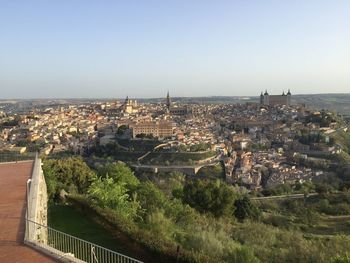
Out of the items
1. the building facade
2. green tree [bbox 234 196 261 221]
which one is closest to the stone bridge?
the building facade

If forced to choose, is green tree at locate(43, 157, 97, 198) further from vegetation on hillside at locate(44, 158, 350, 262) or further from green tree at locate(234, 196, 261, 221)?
green tree at locate(234, 196, 261, 221)

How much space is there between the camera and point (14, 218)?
25.6 feet

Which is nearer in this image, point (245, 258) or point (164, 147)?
point (245, 258)

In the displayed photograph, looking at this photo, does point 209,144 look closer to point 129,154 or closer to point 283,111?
point 129,154

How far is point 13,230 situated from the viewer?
705 centimetres

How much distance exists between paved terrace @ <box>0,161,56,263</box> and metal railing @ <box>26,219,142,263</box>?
6.7 inches

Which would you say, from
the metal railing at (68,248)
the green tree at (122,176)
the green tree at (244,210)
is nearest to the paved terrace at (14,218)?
the metal railing at (68,248)

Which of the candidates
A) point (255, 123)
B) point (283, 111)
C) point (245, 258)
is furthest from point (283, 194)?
point (283, 111)

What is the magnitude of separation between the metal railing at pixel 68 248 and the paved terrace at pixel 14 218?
171mm

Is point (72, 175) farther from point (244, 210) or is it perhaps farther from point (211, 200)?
point (244, 210)

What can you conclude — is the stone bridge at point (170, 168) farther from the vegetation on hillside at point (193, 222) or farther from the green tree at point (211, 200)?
the green tree at point (211, 200)

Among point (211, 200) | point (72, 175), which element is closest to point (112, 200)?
point (72, 175)

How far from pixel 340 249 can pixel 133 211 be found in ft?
19.4

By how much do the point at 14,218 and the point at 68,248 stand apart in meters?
1.24
